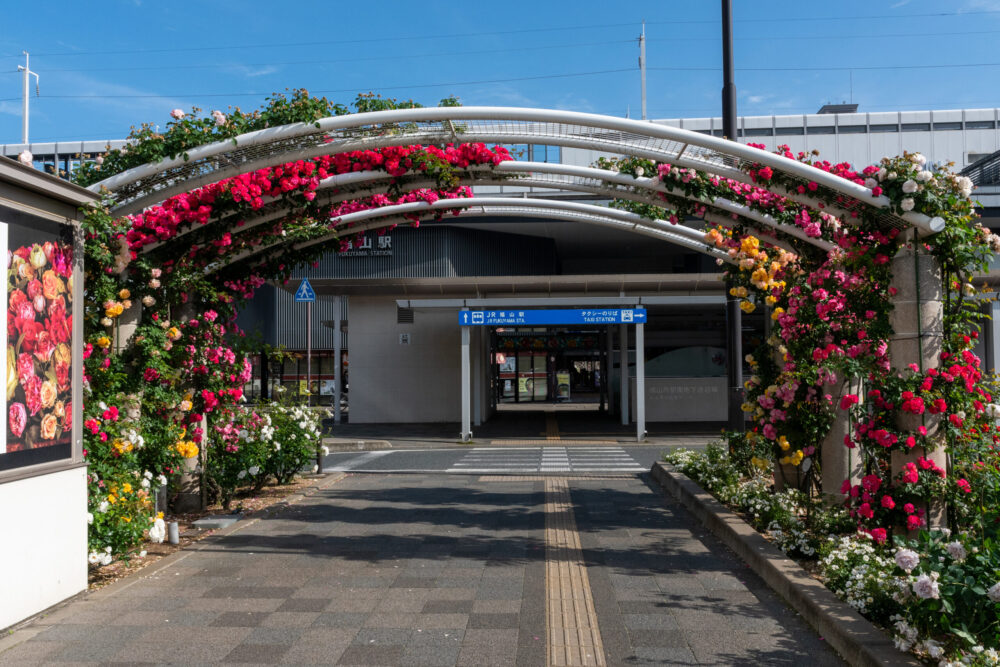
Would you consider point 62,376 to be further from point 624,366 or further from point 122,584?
point 624,366

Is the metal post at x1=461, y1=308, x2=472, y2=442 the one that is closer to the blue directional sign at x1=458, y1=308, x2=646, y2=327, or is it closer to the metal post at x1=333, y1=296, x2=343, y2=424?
the blue directional sign at x1=458, y1=308, x2=646, y2=327

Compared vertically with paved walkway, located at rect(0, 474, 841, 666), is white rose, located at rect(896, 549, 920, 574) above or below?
above

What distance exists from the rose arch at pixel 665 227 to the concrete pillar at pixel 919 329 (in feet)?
0.05

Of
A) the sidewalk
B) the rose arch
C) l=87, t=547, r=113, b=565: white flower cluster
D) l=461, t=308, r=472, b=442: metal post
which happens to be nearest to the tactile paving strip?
the rose arch

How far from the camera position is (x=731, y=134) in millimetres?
11172

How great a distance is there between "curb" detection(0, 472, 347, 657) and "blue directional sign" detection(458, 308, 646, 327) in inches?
372

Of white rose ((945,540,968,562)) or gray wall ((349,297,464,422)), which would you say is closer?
white rose ((945,540,968,562))

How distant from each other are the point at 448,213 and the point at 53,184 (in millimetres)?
6017

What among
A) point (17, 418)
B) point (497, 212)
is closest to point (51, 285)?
point (17, 418)

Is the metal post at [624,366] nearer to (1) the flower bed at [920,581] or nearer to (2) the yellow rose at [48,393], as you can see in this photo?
(1) the flower bed at [920,581]

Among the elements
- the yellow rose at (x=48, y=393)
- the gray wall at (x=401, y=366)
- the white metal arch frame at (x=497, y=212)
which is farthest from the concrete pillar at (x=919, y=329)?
the gray wall at (x=401, y=366)

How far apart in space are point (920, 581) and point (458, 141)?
5.33 m

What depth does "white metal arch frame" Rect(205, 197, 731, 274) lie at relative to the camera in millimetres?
10391

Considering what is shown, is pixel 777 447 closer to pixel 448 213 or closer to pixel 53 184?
pixel 448 213
